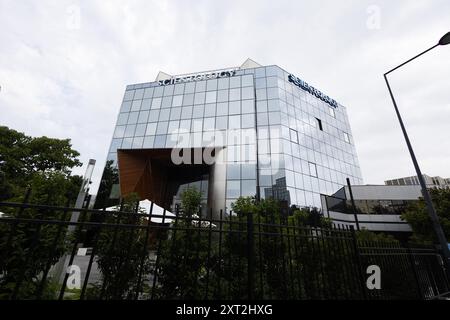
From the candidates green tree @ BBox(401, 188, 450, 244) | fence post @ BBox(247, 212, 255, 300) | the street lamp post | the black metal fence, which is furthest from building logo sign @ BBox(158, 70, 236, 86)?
fence post @ BBox(247, 212, 255, 300)

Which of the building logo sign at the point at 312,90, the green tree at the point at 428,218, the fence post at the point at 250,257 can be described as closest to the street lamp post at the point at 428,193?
the fence post at the point at 250,257

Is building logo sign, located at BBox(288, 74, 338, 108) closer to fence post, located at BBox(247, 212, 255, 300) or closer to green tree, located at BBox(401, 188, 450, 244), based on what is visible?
green tree, located at BBox(401, 188, 450, 244)

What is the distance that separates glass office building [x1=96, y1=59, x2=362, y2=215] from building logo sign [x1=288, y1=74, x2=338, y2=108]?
0.59 feet

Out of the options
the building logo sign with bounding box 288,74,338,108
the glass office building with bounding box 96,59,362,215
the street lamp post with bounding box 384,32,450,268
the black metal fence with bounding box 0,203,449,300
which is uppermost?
the building logo sign with bounding box 288,74,338,108

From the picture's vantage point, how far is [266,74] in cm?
2630

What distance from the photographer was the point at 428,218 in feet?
51.4

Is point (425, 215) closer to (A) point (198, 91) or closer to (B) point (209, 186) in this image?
(B) point (209, 186)

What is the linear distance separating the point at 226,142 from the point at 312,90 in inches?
636

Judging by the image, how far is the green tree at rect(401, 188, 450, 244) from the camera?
1510 centimetres

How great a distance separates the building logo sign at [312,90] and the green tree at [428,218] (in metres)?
17.8

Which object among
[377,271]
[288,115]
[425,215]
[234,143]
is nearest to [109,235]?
[377,271]

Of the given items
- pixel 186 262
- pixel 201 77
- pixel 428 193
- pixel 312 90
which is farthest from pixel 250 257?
pixel 312 90
